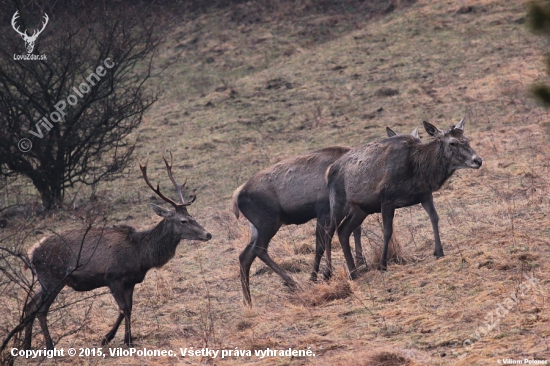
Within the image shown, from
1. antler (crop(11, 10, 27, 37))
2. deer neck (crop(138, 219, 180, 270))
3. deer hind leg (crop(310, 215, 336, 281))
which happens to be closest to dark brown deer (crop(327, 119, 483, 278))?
deer hind leg (crop(310, 215, 336, 281))

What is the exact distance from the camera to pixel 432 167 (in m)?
9.87

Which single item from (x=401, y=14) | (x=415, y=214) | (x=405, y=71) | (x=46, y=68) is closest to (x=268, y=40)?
(x=401, y=14)

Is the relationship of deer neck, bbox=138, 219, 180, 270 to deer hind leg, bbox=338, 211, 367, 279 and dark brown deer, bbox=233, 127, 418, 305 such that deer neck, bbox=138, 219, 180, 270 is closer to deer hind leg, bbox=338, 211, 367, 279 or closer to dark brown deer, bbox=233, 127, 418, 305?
dark brown deer, bbox=233, 127, 418, 305

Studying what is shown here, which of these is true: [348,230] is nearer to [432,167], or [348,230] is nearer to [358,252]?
[358,252]

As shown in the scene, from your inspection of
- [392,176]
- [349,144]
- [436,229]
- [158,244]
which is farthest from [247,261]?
[349,144]

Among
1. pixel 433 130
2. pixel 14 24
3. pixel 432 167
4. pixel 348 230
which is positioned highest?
pixel 14 24

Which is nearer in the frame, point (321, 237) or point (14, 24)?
point (321, 237)

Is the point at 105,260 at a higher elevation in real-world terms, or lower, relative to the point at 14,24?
lower

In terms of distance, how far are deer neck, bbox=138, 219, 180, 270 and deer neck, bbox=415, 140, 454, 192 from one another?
3.14 m

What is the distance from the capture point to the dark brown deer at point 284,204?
10531 mm

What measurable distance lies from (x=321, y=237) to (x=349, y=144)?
8050mm

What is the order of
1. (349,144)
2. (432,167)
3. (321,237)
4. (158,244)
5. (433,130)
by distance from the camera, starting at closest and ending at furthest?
(432,167)
(158,244)
(433,130)
(321,237)
(349,144)

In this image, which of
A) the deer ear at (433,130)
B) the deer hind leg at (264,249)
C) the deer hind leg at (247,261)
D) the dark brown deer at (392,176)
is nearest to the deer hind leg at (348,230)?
the dark brown deer at (392,176)

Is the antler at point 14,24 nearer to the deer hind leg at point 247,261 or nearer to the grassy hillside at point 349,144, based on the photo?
the grassy hillside at point 349,144
